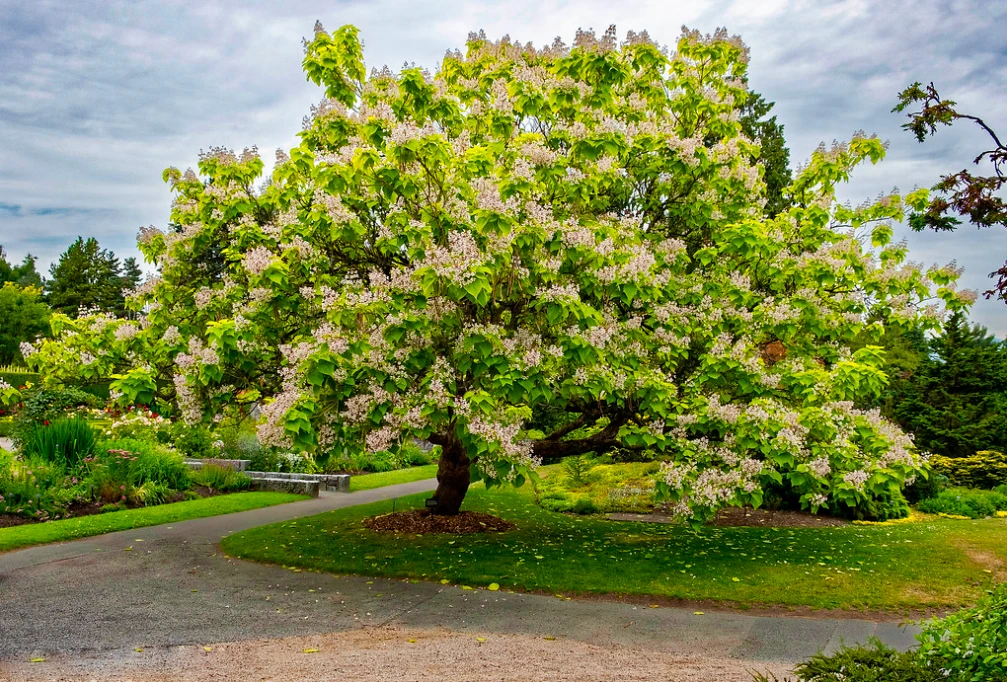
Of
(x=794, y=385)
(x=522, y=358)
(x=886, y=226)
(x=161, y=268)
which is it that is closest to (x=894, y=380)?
(x=886, y=226)

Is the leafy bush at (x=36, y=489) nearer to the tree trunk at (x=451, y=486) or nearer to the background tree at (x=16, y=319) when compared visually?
the tree trunk at (x=451, y=486)

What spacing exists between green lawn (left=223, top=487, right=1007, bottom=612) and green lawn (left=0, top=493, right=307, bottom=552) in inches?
98.4

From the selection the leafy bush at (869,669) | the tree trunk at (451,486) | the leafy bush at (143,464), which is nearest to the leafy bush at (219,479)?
the leafy bush at (143,464)

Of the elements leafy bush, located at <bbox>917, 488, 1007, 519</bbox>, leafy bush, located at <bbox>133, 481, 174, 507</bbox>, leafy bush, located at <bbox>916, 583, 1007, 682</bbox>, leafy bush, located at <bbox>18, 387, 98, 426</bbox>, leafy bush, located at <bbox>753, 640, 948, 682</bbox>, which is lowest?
leafy bush, located at <bbox>917, 488, 1007, 519</bbox>

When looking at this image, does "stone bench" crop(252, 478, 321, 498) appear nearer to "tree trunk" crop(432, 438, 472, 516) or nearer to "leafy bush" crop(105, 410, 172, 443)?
"leafy bush" crop(105, 410, 172, 443)

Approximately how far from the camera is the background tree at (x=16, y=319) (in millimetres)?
54312

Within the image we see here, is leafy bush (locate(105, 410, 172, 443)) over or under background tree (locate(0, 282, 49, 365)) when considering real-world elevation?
under

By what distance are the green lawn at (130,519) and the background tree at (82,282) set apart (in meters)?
47.3

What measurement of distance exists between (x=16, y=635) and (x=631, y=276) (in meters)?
8.03

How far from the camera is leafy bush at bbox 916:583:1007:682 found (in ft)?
13.8

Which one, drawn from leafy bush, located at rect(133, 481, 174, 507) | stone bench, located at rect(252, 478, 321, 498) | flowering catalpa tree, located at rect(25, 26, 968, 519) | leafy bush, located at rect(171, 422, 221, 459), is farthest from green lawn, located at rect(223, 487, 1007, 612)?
leafy bush, located at rect(171, 422, 221, 459)

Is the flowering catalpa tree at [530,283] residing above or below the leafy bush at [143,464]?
above

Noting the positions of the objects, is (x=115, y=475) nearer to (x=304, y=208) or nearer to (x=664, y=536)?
(x=304, y=208)

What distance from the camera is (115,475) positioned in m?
15.7
